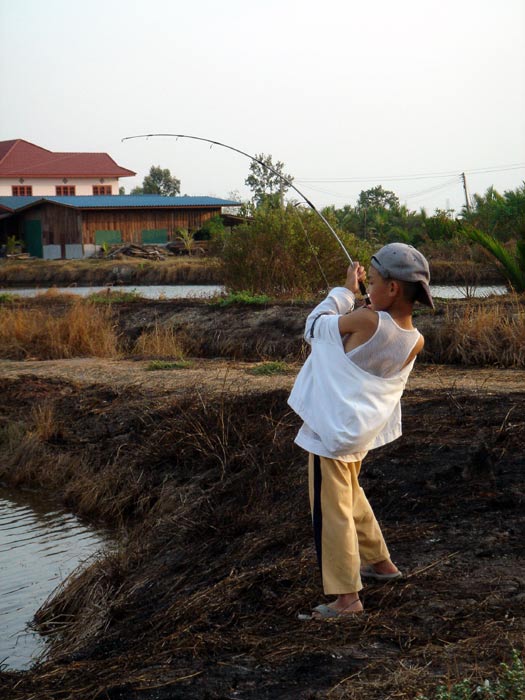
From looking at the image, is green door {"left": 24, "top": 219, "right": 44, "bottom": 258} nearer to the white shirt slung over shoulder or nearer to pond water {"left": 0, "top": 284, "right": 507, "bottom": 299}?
pond water {"left": 0, "top": 284, "right": 507, "bottom": 299}

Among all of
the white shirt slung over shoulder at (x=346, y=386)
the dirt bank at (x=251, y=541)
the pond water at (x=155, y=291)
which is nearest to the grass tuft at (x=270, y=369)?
the dirt bank at (x=251, y=541)

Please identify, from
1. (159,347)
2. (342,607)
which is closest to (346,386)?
(342,607)

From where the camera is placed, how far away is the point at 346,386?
4.22 metres

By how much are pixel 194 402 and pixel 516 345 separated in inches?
169

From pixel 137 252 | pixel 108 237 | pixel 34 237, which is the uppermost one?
pixel 34 237

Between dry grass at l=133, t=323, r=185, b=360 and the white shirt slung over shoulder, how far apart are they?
913cm

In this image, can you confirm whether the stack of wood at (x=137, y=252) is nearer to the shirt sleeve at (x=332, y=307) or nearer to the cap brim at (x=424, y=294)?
the shirt sleeve at (x=332, y=307)

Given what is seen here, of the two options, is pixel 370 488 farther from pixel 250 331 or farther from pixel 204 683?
pixel 250 331

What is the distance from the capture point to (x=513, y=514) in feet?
18.1

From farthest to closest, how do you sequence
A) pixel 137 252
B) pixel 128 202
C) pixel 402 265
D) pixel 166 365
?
1. pixel 128 202
2. pixel 137 252
3. pixel 166 365
4. pixel 402 265

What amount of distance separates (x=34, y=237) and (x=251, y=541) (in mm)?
49060

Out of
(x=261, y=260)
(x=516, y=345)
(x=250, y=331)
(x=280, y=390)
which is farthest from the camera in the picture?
(x=261, y=260)

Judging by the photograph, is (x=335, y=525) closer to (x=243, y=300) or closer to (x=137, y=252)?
(x=243, y=300)

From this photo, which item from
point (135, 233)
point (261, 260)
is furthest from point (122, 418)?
point (135, 233)
